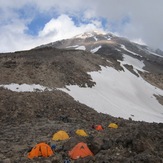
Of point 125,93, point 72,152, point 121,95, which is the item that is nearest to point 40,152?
point 72,152

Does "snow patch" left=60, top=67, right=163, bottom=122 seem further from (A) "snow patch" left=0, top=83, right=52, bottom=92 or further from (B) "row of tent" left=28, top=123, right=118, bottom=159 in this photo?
(B) "row of tent" left=28, top=123, right=118, bottom=159

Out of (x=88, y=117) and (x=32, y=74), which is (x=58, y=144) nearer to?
(x=88, y=117)

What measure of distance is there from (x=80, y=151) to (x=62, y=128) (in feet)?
26.2

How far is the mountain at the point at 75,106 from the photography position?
52.1ft

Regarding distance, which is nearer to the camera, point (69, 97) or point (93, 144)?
point (93, 144)

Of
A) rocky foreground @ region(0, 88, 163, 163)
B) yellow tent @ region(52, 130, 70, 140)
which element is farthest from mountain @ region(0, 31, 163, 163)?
yellow tent @ region(52, 130, 70, 140)

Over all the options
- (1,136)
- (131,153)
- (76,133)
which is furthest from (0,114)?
(131,153)

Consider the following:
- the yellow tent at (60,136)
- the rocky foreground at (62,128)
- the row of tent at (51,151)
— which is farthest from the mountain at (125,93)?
the row of tent at (51,151)

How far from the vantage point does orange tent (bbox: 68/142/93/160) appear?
1506 cm

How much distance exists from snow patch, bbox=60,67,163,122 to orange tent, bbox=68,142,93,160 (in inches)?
738

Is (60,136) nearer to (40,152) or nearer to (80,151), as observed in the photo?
(40,152)

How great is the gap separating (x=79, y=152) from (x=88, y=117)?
44.6 ft

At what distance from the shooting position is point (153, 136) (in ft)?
55.7

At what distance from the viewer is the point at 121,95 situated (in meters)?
46.2
